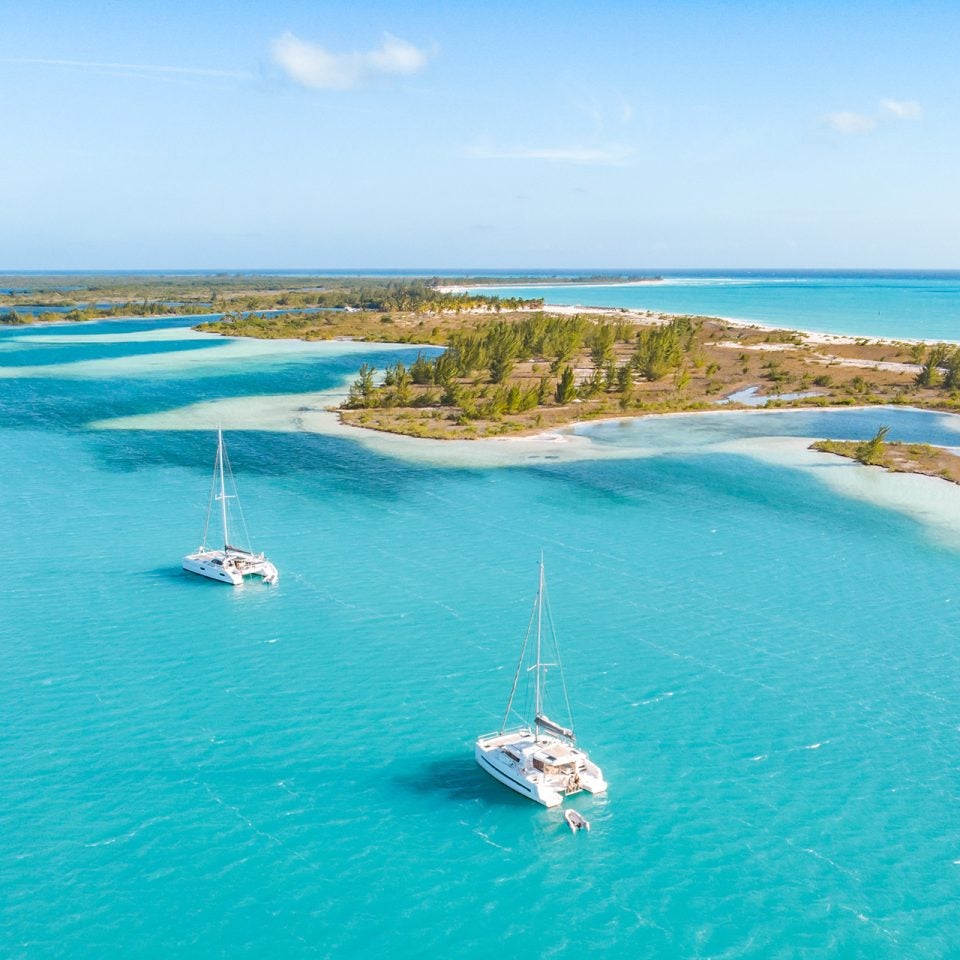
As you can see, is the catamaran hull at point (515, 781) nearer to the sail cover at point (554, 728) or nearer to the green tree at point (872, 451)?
the sail cover at point (554, 728)

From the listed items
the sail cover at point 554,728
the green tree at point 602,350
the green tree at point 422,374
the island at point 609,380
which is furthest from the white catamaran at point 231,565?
the green tree at point 602,350

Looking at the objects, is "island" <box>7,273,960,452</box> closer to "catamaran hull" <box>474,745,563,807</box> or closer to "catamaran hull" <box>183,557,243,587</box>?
"catamaran hull" <box>183,557,243,587</box>

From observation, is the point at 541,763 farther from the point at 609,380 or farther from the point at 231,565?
the point at 609,380

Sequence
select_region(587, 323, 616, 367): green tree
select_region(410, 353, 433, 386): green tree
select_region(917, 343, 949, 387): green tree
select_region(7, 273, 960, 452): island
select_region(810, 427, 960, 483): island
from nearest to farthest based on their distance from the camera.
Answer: select_region(810, 427, 960, 483): island
select_region(7, 273, 960, 452): island
select_region(410, 353, 433, 386): green tree
select_region(917, 343, 949, 387): green tree
select_region(587, 323, 616, 367): green tree

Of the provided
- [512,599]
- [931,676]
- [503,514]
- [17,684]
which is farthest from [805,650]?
[17,684]

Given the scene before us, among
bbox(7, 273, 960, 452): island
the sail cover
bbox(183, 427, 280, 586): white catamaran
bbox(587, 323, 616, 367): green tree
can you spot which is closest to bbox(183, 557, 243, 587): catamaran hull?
bbox(183, 427, 280, 586): white catamaran

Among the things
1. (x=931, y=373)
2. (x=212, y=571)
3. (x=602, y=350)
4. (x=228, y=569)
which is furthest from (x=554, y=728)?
(x=931, y=373)
